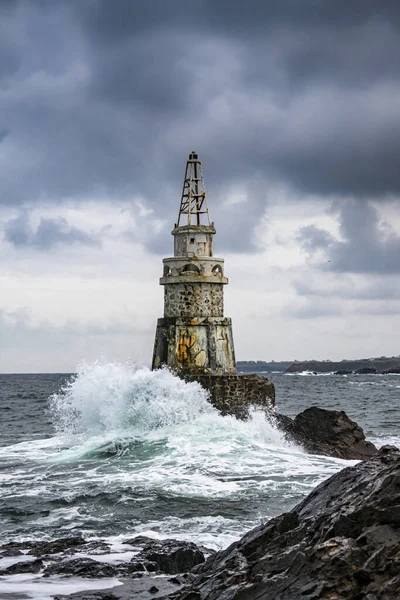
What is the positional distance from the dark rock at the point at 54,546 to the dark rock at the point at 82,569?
671 mm

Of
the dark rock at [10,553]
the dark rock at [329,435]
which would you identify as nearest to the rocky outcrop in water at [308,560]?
the dark rock at [10,553]

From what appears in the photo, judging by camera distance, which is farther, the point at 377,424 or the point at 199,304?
the point at 377,424

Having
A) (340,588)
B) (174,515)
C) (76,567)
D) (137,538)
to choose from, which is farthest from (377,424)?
(340,588)

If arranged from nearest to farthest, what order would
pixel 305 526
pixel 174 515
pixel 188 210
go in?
pixel 305 526 → pixel 174 515 → pixel 188 210

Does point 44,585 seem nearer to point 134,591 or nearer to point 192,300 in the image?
point 134,591

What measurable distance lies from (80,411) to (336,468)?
8614 mm

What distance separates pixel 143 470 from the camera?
1597 cm

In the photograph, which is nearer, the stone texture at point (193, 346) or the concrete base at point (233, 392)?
the concrete base at point (233, 392)

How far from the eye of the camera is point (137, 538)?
1002cm

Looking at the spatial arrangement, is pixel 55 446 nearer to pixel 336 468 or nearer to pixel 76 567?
pixel 336 468

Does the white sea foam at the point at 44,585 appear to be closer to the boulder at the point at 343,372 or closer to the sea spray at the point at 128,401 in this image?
the sea spray at the point at 128,401

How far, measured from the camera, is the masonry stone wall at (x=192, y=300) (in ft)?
67.6

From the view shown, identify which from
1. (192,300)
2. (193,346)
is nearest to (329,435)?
(193,346)

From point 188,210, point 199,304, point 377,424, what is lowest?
point 377,424
